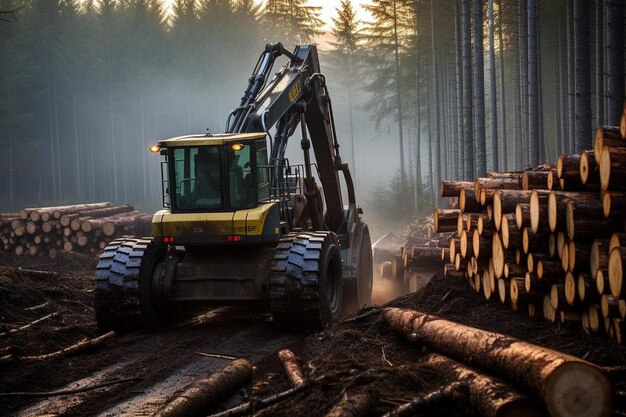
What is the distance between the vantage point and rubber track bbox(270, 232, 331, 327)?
1020cm

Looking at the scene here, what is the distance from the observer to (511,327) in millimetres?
8586

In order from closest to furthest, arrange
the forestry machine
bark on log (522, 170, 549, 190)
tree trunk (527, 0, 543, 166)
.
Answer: bark on log (522, 170, 549, 190) < the forestry machine < tree trunk (527, 0, 543, 166)

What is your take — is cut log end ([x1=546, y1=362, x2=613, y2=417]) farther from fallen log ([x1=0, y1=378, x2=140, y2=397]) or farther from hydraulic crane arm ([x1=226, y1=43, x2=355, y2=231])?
hydraulic crane arm ([x1=226, y1=43, x2=355, y2=231])

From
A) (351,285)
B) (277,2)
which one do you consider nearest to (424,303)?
(351,285)

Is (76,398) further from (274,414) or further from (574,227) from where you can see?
(574,227)

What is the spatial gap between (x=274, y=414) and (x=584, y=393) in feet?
8.45

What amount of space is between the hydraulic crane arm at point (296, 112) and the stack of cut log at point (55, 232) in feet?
27.0

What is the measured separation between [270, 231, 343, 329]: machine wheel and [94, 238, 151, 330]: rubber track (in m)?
2.11

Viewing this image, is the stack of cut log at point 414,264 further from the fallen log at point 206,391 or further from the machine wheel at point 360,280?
the fallen log at point 206,391

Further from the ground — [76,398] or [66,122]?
[66,122]

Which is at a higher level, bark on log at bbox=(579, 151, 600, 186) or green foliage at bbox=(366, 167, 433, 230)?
bark on log at bbox=(579, 151, 600, 186)

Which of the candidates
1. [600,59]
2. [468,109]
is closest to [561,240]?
[468,109]

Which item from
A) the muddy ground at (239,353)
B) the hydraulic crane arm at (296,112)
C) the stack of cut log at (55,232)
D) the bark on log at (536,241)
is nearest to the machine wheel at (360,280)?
the hydraulic crane arm at (296,112)

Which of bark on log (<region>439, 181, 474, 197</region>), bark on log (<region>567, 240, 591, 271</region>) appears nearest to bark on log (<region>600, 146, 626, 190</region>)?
bark on log (<region>567, 240, 591, 271</region>)
